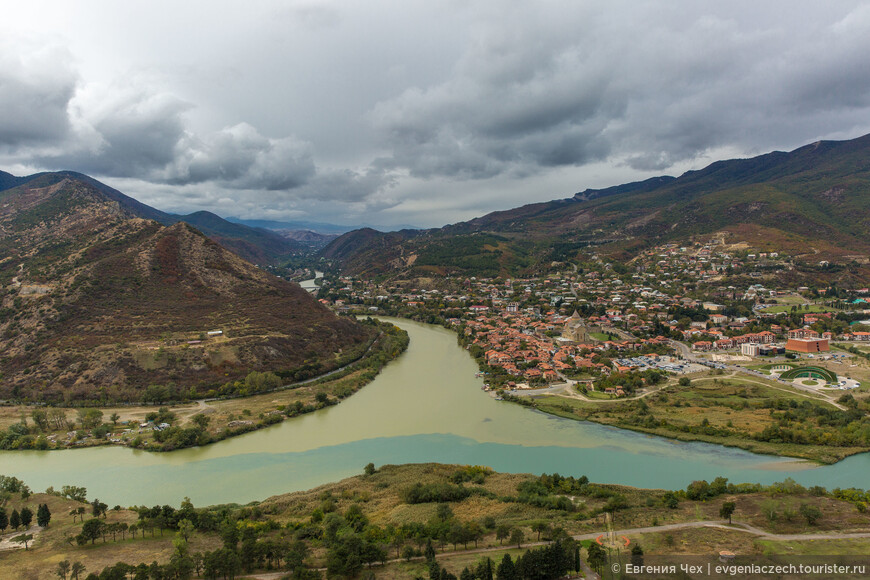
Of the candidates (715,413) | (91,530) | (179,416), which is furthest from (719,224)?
(91,530)

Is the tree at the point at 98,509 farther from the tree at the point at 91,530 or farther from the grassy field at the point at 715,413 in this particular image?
the grassy field at the point at 715,413

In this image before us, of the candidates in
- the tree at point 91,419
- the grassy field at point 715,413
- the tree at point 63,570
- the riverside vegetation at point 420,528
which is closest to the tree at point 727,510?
the riverside vegetation at point 420,528

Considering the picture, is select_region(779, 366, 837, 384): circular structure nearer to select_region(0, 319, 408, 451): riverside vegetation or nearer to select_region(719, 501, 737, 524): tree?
select_region(719, 501, 737, 524): tree

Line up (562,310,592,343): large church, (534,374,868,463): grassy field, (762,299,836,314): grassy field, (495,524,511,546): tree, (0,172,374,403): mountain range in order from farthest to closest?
(762,299,836,314): grassy field
(562,310,592,343): large church
(0,172,374,403): mountain range
(534,374,868,463): grassy field
(495,524,511,546): tree

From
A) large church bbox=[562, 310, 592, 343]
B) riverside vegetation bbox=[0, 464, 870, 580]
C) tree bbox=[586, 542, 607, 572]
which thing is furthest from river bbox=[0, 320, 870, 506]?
large church bbox=[562, 310, 592, 343]

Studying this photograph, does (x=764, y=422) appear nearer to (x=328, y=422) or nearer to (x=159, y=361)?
(x=328, y=422)

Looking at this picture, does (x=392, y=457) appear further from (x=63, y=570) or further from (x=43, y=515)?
(x=43, y=515)
